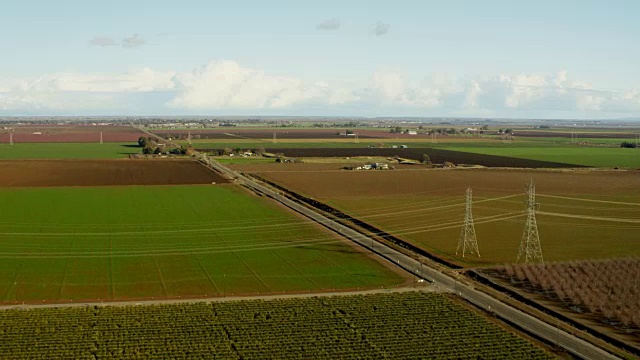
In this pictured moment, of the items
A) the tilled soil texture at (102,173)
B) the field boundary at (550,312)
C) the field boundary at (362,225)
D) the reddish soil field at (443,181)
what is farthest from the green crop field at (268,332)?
the tilled soil texture at (102,173)

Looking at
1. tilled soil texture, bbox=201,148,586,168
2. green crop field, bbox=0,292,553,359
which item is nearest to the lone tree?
tilled soil texture, bbox=201,148,586,168

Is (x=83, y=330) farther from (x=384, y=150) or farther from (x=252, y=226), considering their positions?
(x=384, y=150)

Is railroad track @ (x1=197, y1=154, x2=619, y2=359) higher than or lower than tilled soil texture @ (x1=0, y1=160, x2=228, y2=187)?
lower

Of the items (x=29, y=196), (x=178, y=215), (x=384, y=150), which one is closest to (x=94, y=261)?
(x=178, y=215)

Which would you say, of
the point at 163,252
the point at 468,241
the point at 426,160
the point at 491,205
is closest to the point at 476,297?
the point at 468,241

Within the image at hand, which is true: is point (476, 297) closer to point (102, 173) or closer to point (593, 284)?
point (593, 284)

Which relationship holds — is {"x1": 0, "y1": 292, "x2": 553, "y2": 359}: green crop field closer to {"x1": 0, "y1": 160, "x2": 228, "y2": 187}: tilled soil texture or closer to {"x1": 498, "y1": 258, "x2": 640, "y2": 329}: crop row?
{"x1": 498, "y1": 258, "x2": 640, "y2": 329}: crop row
